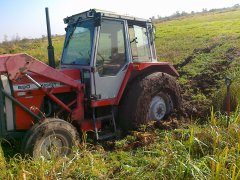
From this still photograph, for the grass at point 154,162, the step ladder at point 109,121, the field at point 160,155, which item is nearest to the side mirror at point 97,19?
the step ladder at point 109,121

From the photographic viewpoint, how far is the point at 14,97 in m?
5.26

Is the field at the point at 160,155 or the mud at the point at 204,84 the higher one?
the mud at the point at 204,84

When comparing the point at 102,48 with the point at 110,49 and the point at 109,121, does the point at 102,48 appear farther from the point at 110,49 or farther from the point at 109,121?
the point at 109,121

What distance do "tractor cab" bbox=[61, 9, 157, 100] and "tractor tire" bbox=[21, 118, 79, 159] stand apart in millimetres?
991

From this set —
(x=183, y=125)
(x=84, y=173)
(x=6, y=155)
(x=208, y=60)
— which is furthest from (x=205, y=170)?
(x=208, y=60)

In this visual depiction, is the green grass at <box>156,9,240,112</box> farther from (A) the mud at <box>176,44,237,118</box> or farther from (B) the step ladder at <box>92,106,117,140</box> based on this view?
(B) the step ladder at <box>92,106,117,140</box>

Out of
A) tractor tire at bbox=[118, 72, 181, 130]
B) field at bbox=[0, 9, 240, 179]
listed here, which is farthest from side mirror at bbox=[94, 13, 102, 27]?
field at bbox=[0, 9, 240, 179]

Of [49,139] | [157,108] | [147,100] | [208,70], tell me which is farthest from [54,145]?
[208,70]

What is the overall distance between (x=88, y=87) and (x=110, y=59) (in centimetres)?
65

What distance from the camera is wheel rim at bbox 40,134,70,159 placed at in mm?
5037

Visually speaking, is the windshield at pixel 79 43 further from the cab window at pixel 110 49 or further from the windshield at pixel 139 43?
the windshield at pixel 139 43

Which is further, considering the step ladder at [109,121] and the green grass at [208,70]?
the green grass at [208,70]

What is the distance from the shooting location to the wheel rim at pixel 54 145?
5.04 meters

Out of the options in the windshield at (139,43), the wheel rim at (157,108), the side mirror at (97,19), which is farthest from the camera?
the wheel rim at (157,108)
